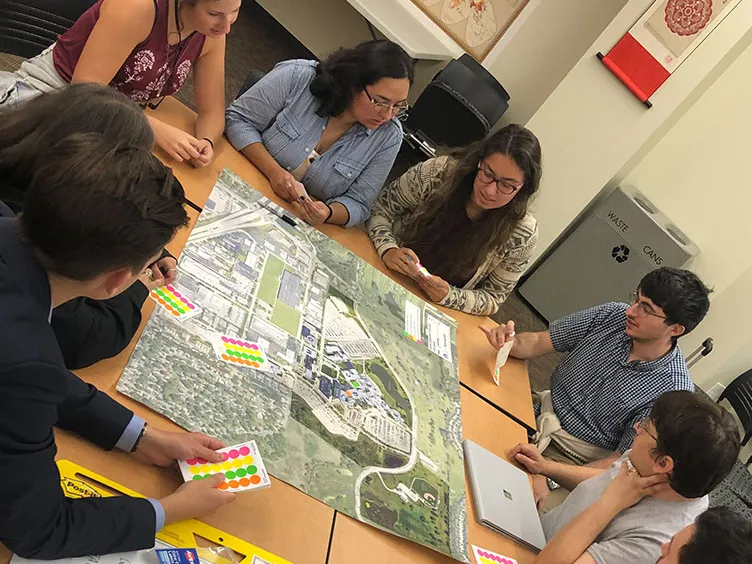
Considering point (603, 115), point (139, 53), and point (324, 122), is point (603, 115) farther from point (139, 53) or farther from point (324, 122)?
point (139, 53)

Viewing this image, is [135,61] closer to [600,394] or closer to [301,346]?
[301,346]

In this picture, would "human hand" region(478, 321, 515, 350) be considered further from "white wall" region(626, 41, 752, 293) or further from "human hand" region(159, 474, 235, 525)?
"white wall" region(626, 41, 752, 293)

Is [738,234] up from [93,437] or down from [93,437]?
up

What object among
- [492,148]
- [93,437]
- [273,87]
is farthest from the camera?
[492,148]

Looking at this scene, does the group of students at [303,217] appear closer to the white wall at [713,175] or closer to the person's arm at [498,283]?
the person's arm at [498,283]

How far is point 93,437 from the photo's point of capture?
989mm

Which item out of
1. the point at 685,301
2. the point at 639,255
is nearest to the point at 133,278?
the point at 685,301

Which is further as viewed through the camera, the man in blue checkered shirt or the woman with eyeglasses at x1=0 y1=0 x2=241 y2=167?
the man in blue checkered shirt

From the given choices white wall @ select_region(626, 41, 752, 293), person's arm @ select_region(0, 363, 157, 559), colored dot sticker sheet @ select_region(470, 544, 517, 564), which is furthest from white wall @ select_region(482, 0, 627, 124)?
person's arm @ select_region(0, 363, 157, 559)

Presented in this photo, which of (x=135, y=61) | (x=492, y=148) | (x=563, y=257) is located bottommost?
(x=563, y=257)

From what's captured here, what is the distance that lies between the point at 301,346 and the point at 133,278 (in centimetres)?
59

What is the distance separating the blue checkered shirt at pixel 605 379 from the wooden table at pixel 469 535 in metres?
0.44

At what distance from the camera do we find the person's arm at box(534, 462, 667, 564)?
1451mm

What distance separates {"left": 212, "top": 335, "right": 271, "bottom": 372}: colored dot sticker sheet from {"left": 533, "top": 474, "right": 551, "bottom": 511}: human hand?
92 centimetres
